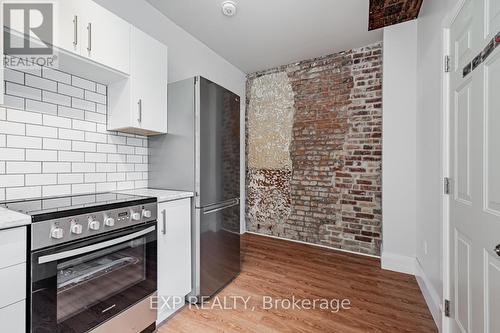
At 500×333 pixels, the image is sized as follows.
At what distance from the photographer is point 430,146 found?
81.3 inches

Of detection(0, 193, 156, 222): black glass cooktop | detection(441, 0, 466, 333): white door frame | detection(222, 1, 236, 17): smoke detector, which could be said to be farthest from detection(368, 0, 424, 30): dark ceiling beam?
detection(0, 193, 156, 222): black glass cooktop

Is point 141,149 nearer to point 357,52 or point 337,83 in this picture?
point 337,83

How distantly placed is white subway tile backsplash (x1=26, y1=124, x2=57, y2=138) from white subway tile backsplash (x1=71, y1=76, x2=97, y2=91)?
0.40 metres

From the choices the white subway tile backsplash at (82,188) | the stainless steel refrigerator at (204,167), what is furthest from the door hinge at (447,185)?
the white subway tile backsplash at (82,188)

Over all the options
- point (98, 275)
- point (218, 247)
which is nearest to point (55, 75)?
point (98, 275)

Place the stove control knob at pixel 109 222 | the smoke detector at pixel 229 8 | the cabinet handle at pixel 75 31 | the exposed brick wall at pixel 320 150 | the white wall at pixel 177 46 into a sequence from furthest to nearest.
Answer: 1. the exposed brick wall at pixel 320 150
2. the smoke detector at pixel 229 8
3. the white wall at pixel 177 46
4. the cabinet handle at pixel 75 31
5. the stove control knob at pixel 109 222

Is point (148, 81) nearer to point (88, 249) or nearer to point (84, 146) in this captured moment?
point (84, 146)

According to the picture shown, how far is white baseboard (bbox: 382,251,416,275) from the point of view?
2.62 meters

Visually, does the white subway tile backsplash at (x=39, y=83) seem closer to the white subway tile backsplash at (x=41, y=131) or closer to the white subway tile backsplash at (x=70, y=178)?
the white subway tile backsplash at (x=41, y=131)

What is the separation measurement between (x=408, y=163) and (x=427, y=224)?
784 mm

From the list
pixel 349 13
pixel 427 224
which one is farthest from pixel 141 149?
pixel 427 224

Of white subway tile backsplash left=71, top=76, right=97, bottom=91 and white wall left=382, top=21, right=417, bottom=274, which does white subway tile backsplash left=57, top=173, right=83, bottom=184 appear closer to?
white subway tile backsplash left=71, top=76, right=97, bottom=91

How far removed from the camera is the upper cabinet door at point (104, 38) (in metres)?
1.52

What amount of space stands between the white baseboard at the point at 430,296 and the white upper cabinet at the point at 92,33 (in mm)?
3078
